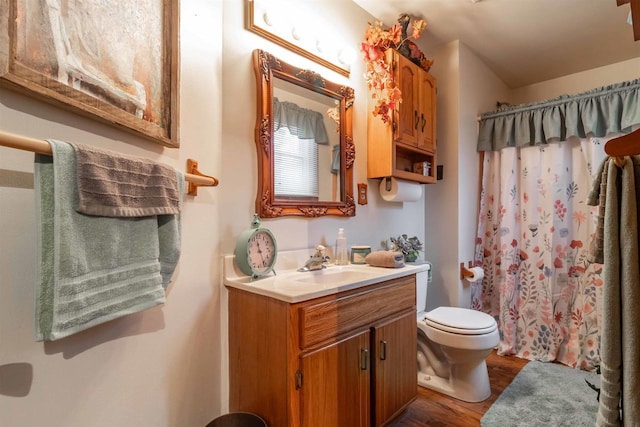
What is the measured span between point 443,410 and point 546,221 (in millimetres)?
1707

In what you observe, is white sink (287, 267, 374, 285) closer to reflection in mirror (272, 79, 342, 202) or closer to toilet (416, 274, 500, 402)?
reflection in mirror (272, 79, 342, 202)

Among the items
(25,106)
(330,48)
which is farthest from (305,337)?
(330,48)

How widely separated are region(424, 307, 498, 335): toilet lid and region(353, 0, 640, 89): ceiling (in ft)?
6.81

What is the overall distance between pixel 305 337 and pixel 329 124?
1.24 metres

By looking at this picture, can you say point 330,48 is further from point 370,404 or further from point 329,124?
point 370,404

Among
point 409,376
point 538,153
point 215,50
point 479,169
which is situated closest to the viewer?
point 215,50

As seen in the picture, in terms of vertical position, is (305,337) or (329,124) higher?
(329,124)

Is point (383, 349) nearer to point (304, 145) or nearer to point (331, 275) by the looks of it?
point (331, 275)

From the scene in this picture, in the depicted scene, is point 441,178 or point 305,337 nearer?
point 305,337

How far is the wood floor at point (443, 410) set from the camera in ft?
5.46

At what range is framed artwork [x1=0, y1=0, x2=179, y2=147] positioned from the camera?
659 mm

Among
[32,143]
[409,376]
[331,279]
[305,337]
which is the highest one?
[32,143]

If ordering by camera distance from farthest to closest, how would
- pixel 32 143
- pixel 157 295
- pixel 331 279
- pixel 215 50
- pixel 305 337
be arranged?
1. pixel 331 279
2. pixel 215 50
3. pixel 305 337
4. pixel 157 295
5. pixel 32 143

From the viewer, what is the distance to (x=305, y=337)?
1.13 meters
